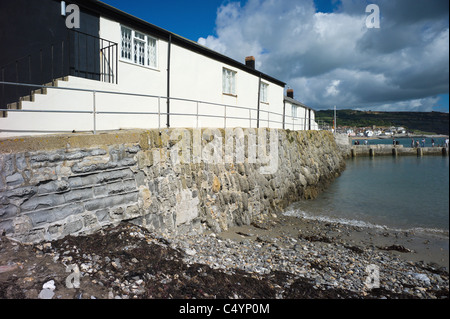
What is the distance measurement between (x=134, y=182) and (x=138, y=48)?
5.49 metres

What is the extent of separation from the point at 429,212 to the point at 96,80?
15.3 metres

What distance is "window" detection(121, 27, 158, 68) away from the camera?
8.73m

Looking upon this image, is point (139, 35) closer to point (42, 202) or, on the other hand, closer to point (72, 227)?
point (42, 202)

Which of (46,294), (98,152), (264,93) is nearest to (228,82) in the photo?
(264,93)

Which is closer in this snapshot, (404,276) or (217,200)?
(404,276)

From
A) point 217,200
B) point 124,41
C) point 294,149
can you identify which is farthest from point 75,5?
point 294,149

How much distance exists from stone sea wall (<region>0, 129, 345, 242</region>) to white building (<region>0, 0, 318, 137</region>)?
0.74 meters

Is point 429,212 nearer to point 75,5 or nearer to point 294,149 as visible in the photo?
point 294,149

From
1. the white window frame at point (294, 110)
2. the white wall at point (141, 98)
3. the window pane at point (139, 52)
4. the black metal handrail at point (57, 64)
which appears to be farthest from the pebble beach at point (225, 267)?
the white window frame at point (294, 110)

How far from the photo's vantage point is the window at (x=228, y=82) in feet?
45.5

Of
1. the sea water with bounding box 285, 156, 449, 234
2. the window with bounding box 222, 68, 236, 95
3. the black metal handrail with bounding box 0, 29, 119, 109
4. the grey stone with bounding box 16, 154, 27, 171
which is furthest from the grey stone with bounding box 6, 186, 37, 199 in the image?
the sea water with bounding box 285, 156, 449, 234

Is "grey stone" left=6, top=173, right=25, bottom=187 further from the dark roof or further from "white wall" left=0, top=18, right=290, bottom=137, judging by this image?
the dark roof

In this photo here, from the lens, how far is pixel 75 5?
24.0 ft
